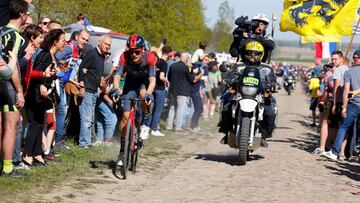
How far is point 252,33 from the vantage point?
14.8 meters

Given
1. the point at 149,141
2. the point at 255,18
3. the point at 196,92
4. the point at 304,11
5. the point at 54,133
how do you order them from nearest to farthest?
the point at 54,133, the point at 255,18, the point at 149,141, the point at 304,11, the point at 196,92

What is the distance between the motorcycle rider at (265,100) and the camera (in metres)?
13.7

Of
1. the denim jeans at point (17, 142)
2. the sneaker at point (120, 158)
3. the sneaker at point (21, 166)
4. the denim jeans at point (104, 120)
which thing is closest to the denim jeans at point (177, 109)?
the denim jeans at point (104, 120)

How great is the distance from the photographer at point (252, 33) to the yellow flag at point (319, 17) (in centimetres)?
500

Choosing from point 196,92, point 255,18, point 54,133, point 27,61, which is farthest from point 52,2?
point 27,61

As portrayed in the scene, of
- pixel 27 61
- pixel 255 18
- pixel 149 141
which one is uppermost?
pixel 255 18

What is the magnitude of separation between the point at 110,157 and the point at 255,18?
4.08 m

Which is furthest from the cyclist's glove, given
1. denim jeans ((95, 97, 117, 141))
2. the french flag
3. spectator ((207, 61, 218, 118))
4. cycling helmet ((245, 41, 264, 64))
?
the french flag

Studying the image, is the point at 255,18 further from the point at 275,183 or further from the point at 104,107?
the point at 275,183

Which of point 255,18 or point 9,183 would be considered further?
point 255,18

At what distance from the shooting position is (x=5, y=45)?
A: 31.0 ft

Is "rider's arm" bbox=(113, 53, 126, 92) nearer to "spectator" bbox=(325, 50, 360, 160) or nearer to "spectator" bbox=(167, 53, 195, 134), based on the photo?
"spectator" bbox=(325, 50, 360, 160)

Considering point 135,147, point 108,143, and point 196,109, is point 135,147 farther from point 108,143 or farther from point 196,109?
point 196,109

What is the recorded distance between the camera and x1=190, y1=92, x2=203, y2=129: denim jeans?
70.6 ft
